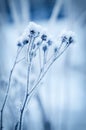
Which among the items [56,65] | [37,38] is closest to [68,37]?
[37,38]

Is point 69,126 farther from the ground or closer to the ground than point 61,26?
closer to the ground

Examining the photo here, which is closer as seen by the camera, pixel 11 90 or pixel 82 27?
pixel 11 90

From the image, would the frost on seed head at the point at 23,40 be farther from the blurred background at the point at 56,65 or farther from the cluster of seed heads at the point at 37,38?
the blurred background at the point at 56,65

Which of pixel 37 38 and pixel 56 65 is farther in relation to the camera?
pixel 56 65

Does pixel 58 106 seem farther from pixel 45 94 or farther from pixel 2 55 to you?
pixel 2 55

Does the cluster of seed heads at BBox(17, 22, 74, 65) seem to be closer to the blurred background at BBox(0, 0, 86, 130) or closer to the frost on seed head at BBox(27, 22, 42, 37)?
the frost on seed head at BBox(27, 22, 42, 37)

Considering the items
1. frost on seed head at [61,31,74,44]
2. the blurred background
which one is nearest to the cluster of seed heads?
frost on seed head at [61,31,74,44]

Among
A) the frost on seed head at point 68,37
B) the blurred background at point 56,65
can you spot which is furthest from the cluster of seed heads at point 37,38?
the blurred background at point 56,65

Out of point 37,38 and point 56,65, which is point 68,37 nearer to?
point 37,38

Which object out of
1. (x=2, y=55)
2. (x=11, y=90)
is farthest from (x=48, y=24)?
(x=11, y=90)
